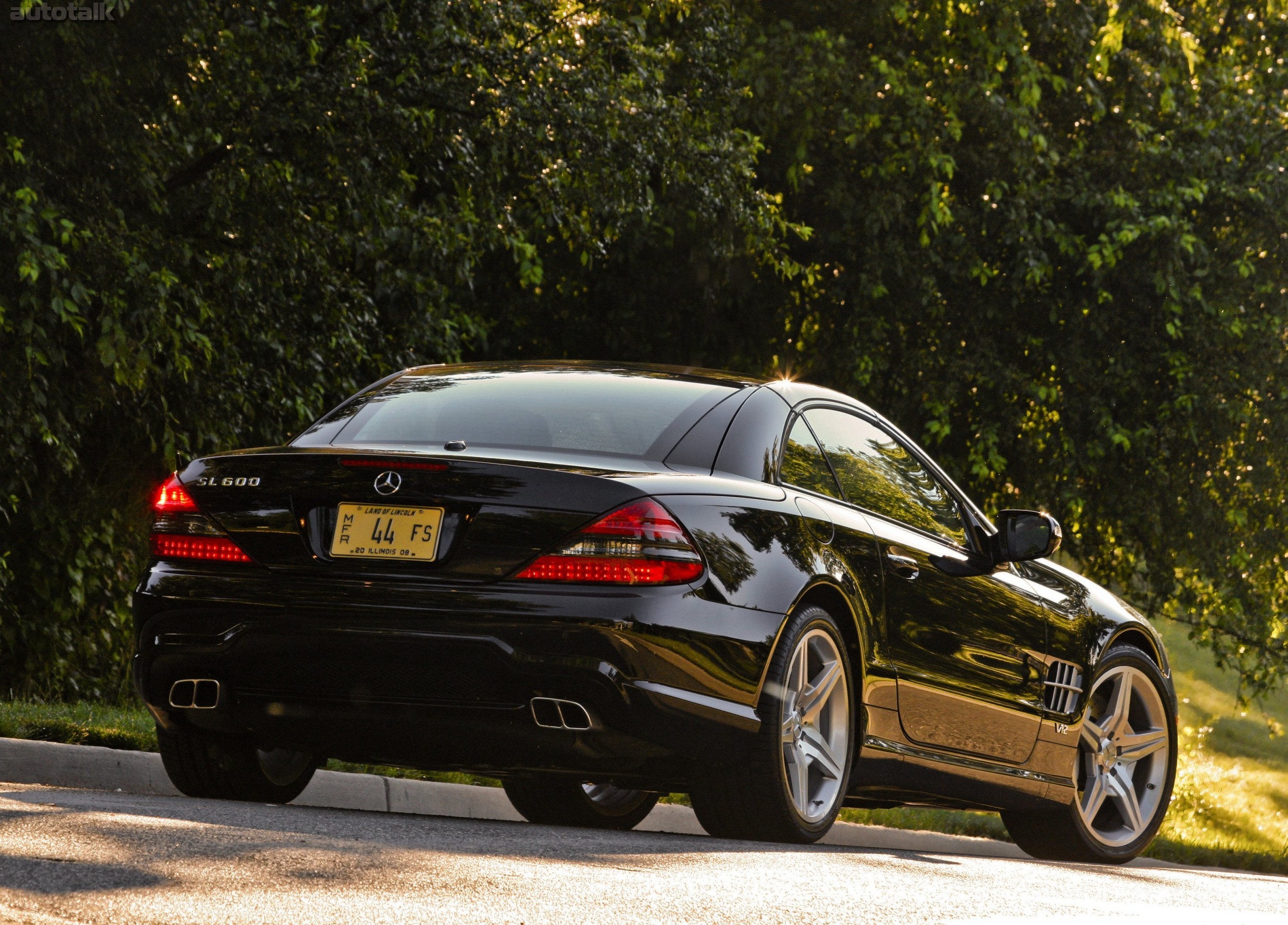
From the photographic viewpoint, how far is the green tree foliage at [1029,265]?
16.4 metres

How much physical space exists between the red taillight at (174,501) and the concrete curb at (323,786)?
1515 millimetres

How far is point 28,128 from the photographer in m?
10.4

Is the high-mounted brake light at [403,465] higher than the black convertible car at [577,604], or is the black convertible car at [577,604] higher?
the high-mounted brake light at [403,465]

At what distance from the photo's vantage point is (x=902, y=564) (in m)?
5.89

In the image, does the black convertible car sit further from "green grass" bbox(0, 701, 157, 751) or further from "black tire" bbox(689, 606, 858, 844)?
"green grass" bbox(0, 701, 157, 751)

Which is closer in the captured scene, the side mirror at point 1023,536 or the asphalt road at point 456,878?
the asphalt road at point 456,878

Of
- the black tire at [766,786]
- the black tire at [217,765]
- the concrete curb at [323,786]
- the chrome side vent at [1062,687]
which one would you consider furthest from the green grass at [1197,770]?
the black tire at [766,786]

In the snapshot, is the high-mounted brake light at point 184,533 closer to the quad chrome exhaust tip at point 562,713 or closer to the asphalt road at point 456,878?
the asphalt road at point 456,878

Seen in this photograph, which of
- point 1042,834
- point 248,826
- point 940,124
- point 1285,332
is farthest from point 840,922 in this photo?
point 1285,332

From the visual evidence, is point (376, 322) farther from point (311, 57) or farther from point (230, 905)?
point (230, 905)

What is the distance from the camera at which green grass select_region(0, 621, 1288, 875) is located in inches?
304

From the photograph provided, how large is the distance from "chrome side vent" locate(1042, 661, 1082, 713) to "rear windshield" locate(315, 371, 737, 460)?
190 centimetres

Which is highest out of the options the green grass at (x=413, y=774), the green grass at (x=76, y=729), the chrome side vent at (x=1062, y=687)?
the chrome side vent at (x=1062, y=687)

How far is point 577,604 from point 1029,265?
40.3ft
